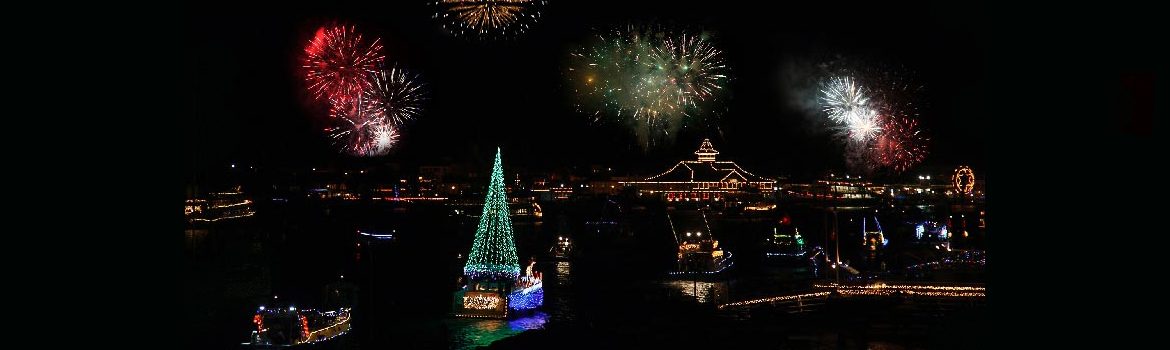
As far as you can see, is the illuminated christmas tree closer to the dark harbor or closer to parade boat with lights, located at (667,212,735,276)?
the dark harbor

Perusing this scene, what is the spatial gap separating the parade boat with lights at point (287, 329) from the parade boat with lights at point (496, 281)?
73.8 inches

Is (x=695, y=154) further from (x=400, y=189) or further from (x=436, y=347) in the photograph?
(x=436, y=347)

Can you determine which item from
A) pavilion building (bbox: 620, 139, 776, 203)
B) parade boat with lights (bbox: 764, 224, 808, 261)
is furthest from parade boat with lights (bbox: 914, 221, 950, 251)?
pavilion building (bbox: 620, 139, 776, 203)

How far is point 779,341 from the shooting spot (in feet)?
18.4

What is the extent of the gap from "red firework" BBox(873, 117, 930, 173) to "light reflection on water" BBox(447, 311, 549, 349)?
4032mm

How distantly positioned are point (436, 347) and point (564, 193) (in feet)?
74.2

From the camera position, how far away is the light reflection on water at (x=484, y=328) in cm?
900

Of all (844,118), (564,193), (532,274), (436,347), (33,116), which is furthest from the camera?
(564,193)

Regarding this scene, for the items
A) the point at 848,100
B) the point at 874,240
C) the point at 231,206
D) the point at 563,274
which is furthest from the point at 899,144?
the point at 231,206

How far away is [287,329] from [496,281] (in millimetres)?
2930

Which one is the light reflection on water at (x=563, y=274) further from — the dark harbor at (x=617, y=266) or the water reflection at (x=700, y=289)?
the water reflection at (x=700, y=289)

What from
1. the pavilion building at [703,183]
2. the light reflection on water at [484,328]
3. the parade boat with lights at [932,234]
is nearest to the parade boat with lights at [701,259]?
the parade boat with lights at [932,234]

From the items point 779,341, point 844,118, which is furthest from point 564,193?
point 779,341

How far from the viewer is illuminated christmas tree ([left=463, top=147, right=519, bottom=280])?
11.5 metres
